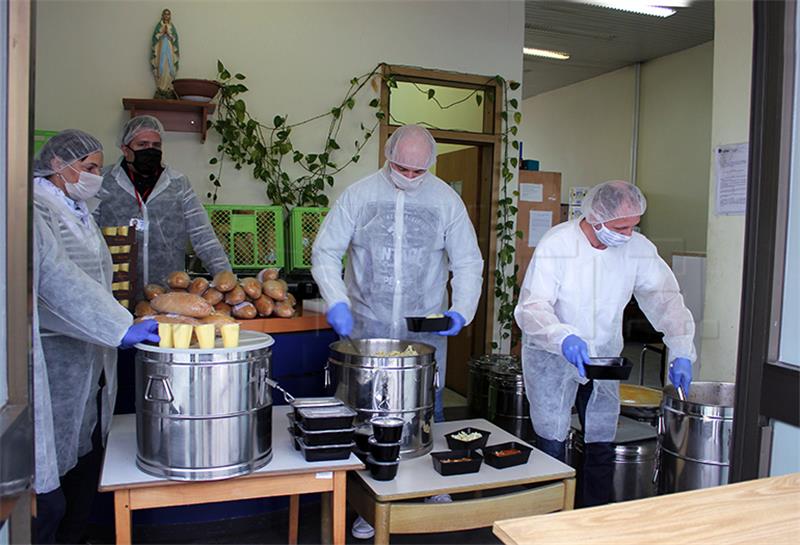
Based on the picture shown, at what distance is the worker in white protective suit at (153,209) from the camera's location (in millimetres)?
2912

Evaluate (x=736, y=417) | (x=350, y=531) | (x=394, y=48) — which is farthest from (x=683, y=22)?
(x=350, y=531)

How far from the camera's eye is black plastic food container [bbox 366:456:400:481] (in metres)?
1.71

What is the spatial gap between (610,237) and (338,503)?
1306mm

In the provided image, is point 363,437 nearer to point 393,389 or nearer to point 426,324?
point 393,389

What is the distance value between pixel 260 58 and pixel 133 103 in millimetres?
744

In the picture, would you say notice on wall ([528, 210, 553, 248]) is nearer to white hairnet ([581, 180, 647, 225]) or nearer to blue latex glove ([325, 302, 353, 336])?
white hairnet ([581, 180, 647, 225])

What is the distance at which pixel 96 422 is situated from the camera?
6.89 ft

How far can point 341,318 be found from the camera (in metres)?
2.32

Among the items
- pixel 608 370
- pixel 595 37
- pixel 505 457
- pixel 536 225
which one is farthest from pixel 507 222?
pixel 505 457

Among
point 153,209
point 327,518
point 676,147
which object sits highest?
point 676,147

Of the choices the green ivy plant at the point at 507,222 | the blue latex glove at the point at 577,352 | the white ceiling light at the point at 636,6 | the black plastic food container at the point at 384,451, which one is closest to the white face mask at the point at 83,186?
the black plastic food container at the point at 384,451

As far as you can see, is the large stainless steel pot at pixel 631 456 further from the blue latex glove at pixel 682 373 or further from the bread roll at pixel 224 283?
the bread roll at pixel 224 283

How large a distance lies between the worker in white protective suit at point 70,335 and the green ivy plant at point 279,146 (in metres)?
1.69

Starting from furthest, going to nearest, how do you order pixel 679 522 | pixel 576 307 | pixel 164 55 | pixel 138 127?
pixel 164 55 → pixel 138 127 → pixel 576 307 → pixel 679 522
